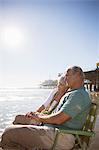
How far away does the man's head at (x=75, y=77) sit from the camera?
8.66 feet

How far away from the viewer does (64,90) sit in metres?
3.45

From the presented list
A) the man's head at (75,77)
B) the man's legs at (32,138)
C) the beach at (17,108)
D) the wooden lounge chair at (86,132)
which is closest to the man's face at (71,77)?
the man's head at (75,77)

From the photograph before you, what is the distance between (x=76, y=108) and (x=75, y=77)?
9.3 inches

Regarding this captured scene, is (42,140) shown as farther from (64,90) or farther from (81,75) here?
(64,90)

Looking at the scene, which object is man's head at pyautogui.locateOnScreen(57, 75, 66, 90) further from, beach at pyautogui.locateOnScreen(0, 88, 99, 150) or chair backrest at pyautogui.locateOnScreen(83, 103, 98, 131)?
chair backrest at pyautogui.locateOnScreen(83, 103, 98, 131)

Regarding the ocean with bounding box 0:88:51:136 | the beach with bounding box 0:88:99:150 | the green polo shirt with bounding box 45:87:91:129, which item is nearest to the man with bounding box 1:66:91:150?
the green polo shirt with bounding box 45:87:91:129

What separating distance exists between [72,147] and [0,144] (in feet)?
1.60

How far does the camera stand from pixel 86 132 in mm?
2451

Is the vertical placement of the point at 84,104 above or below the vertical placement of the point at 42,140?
above

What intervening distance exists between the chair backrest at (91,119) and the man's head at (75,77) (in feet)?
0.59

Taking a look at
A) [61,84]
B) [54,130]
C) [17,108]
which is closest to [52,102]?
[61,84]

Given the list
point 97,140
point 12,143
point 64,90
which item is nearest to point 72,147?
point 12,143

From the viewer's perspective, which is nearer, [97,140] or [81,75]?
[81,75]

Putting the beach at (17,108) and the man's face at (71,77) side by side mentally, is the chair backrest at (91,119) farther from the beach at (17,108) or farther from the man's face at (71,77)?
the beach at (17,108)
